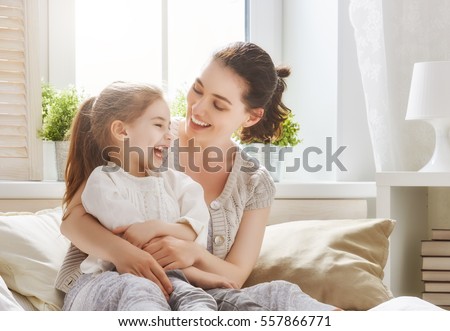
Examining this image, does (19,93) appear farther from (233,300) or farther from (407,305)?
(407,305)


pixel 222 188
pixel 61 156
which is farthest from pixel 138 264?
pixel 61 156

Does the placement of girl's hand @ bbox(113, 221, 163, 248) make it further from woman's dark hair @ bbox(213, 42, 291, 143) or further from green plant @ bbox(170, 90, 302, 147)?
green plant @ bbox(170, 90, 302, 147)

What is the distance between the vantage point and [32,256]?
1411 millimetres

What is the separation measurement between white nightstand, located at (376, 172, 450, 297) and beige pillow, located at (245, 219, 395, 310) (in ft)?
0.63

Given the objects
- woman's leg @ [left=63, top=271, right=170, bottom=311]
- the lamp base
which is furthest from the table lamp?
woman's leg @ [left=63, top=271, right=170, bottom=311]

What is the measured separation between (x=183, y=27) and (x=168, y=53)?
0.30 feet

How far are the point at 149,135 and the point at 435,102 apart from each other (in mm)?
854

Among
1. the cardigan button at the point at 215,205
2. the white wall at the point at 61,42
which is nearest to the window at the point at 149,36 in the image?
the white wall at the point at 61,42

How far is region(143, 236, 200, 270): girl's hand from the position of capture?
1179 mm

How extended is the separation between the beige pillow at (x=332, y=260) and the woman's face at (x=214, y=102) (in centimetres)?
31

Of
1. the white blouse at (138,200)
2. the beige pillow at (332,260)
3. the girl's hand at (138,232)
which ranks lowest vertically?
the beige pillow at (332,260)

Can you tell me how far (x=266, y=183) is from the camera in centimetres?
142

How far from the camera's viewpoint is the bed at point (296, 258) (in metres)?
1.37

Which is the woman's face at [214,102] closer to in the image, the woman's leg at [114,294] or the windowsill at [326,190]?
the woman's leg at [114,294]
